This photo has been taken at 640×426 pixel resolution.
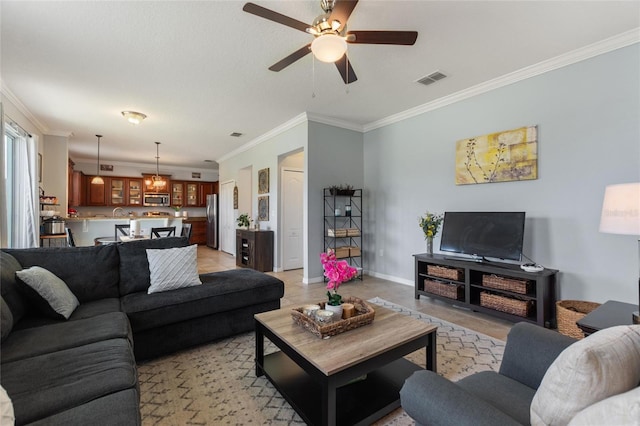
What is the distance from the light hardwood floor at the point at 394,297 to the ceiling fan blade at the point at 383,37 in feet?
8.89

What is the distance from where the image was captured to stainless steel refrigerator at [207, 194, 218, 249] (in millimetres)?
8961

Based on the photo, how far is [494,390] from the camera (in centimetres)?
128

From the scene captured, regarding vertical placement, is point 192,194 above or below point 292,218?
above

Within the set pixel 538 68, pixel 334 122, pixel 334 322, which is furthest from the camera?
pixel 334 122

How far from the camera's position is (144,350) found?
2246 millimetres

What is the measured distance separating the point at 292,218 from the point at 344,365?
15.0ft

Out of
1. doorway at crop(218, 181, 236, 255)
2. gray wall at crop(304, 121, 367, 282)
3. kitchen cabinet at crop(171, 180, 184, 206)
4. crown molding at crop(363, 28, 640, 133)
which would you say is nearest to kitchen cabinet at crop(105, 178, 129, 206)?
kitchen cabinet at crop(171, 180, 184, 206)

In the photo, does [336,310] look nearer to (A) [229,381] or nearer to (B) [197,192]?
(A) [229,381]

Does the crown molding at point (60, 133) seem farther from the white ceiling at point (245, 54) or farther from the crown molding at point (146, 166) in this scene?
the crown molding at point (146, 166)

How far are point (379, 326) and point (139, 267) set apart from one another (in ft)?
7.34

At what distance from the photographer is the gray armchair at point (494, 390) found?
929 mm

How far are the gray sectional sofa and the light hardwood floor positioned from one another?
1.03m

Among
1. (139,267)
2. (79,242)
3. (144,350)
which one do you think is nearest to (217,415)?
(144,350)

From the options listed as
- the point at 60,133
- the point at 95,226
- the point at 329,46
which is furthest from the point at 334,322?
the point at 60,133
